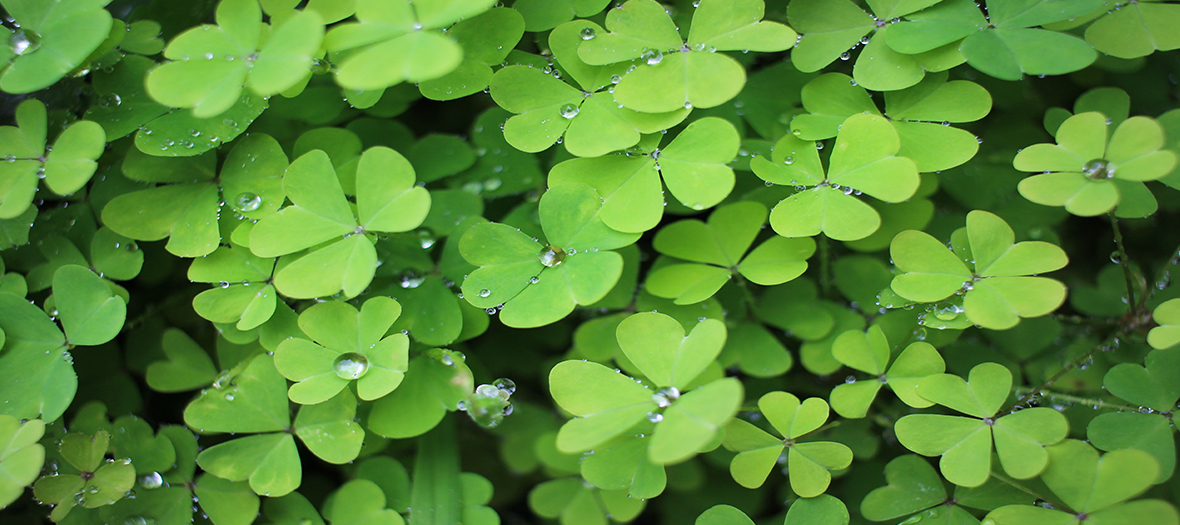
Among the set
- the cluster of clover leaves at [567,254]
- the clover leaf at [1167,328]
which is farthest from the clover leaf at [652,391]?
the clover leaf at [1167,328]

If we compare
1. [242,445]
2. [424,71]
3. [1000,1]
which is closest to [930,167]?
[1000,1]

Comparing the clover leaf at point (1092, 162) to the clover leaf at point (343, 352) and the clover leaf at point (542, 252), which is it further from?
the clover leaf at point (343, 352)

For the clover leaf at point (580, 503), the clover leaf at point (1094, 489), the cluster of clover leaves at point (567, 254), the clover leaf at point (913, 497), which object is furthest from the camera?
the clover leaf at point (580, 503)

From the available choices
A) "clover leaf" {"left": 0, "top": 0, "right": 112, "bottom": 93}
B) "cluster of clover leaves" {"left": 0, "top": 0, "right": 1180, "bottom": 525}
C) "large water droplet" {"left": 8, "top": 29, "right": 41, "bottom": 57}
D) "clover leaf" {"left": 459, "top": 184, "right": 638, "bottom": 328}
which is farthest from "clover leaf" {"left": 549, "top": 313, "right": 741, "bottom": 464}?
"large water droplet" {"left": 8, "top": 29, "right": 41, "bottom": 57}

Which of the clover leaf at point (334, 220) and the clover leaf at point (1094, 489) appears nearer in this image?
the clover leaf at point (1094, 489)

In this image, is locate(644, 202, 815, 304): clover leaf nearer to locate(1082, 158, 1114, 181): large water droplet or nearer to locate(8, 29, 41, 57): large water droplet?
locate(1082, 158, 1114, 181): large water droplet

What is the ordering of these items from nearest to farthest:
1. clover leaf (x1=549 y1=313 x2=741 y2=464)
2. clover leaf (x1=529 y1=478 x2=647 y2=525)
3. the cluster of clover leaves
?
clover leaf (x1=549 y1=313 x2=741 y2=464) → the cluster of clover leaves → clover leaf (x1=529 y1=478 x2=647 y2=525)

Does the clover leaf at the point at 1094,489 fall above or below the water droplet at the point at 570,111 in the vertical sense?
below

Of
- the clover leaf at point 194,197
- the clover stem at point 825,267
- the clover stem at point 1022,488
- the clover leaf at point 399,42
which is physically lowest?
the clover stem at point 1022,488
